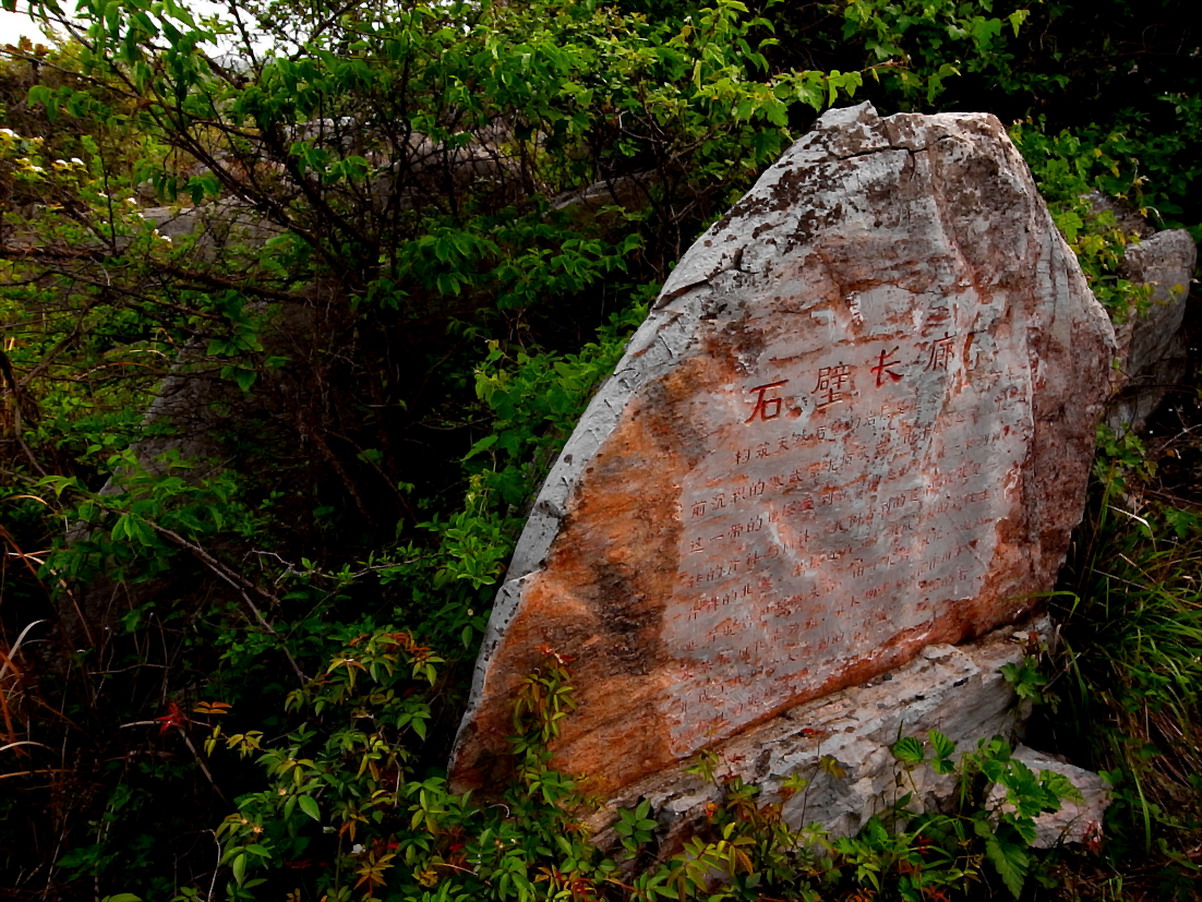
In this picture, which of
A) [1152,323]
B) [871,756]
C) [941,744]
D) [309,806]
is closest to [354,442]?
A: [309,806]

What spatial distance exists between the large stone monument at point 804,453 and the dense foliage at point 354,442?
0.20 m

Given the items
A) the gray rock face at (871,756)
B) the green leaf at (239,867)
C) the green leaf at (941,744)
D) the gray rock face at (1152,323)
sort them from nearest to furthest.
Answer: the green leaf at (239,867) < the gray rock face at (871,756) < the green leaf at (941,744) < the gray rock face at (1152,323)

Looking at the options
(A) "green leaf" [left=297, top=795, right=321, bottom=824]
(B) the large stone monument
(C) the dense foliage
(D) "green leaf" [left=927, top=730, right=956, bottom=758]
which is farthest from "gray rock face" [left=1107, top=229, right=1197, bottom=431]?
(A) "green leaf" [left=297, top=795, right=321, bottom=824]

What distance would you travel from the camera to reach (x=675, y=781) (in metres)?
2.60

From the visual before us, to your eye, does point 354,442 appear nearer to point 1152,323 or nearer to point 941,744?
point 941,744

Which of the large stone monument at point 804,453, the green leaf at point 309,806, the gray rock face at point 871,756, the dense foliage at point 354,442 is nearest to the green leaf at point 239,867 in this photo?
the dense foliage at point 354,442

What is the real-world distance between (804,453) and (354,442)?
6.07ft

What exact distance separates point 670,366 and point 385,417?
65.4 inches

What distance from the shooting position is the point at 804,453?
2559 millimetres

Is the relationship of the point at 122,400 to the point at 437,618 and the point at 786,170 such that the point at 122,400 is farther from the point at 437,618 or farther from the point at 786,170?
the point at 786,170

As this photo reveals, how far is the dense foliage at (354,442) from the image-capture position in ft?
7.79

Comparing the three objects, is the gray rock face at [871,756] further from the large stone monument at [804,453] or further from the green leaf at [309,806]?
the green leaf at [309,806]

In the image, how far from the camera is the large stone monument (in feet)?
7.57

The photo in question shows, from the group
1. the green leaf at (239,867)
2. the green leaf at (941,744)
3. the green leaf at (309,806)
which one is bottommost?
the green leaf at (941,744)
